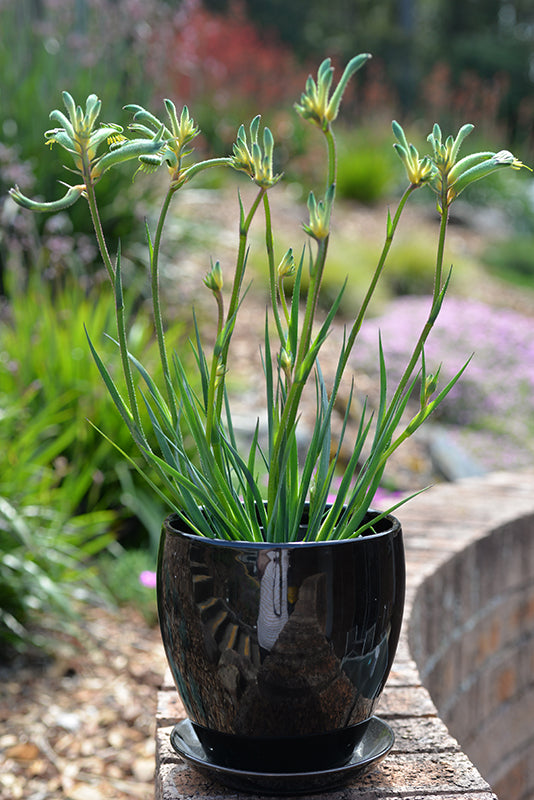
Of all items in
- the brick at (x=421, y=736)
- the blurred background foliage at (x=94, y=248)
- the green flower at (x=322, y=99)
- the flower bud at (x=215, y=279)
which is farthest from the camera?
the blurred background foliage at (x=94, y=248)

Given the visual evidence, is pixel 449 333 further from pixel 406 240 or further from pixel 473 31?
pixel 473 31

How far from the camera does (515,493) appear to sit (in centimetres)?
233

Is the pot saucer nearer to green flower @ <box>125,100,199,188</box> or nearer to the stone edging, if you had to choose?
the stone edging

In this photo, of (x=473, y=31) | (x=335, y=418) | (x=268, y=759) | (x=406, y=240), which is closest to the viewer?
(x=268, y=759)

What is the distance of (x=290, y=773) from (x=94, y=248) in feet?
11.7

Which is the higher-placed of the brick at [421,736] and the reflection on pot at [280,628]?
the reflection on pot at [280,628]

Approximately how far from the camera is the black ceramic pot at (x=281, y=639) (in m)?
0.87

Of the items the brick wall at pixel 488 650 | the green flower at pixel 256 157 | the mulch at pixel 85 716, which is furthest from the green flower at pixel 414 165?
the mulch at pixel 85 716

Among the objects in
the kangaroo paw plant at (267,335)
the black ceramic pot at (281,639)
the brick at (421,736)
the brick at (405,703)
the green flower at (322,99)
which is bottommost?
the brick at (405,703)

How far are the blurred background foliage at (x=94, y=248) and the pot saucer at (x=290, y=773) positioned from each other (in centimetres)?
61

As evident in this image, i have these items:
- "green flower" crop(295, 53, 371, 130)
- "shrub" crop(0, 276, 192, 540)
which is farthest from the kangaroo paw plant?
"shrub" crop(0, 276, 192, 540)

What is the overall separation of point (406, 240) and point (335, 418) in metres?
3.21

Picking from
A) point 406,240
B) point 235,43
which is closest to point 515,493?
point 406,240

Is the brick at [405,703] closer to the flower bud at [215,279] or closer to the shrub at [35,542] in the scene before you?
the flower bud at [215,279]
